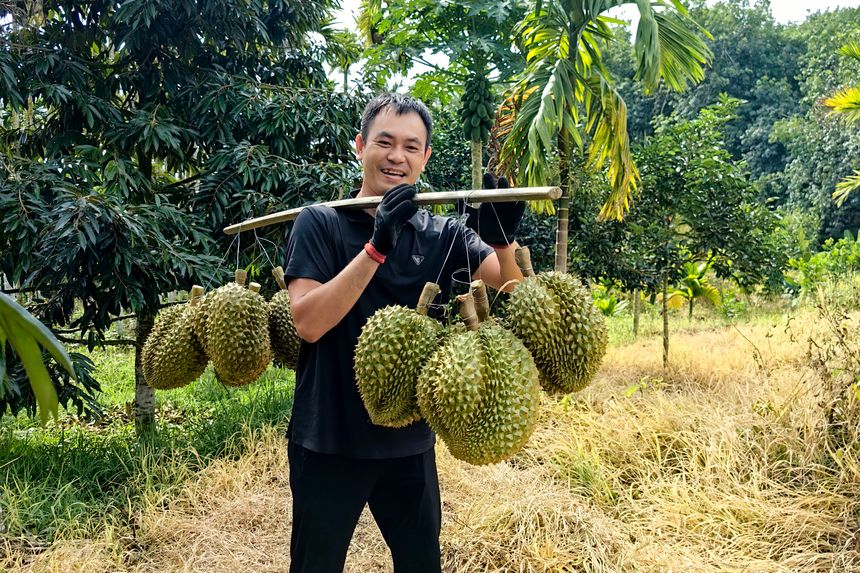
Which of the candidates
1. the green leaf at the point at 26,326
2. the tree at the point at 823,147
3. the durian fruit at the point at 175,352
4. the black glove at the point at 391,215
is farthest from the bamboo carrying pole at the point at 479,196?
the tree at the point at 823,147

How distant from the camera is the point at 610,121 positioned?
482 centimetres

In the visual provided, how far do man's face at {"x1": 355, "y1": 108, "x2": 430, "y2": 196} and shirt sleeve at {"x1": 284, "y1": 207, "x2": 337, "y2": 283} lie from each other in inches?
7.8

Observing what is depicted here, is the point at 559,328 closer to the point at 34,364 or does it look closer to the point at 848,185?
the point at 34,364

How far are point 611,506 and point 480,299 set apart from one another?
10.6 ft

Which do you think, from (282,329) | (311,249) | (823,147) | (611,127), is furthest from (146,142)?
(823,147)

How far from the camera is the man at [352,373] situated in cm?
187

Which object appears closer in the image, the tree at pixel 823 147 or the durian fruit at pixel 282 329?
the durian fruit at pixel 282 329

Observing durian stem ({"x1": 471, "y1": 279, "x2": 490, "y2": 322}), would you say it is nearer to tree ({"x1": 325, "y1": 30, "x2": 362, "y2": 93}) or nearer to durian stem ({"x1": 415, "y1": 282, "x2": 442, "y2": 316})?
durian stem ({"x1": 415, "y1": 282, "x2": 442, "y2": 316})

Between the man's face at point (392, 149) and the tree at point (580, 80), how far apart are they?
242 cm

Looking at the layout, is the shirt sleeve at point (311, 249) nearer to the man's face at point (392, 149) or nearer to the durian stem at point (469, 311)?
the man's face at point (392, 149)

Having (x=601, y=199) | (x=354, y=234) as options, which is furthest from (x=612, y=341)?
(x=354, y=234)

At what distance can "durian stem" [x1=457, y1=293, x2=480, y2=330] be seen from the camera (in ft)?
5.06

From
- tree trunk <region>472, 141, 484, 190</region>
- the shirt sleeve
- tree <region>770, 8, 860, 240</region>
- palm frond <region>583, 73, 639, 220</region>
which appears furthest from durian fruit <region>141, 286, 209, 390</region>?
tree <region>770, 8, 860, 240</region>

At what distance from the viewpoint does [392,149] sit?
187 cm
